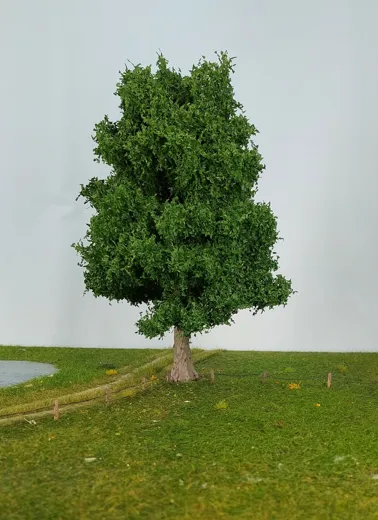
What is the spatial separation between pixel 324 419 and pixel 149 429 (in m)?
7.74

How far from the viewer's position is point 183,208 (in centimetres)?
3042

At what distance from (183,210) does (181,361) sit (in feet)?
31.3

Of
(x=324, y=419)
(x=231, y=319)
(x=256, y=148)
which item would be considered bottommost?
(x=324, y=419)

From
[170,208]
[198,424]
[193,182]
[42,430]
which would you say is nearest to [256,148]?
[193,182]

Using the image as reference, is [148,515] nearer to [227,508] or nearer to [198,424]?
[227,508]

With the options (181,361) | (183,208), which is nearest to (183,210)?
(183,208)

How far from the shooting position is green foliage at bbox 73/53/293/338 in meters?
30.6

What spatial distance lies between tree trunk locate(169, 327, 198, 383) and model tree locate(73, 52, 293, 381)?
0.06 meters

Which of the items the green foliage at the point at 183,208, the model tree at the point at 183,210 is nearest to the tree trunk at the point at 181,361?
the model tree at the point at 183,210

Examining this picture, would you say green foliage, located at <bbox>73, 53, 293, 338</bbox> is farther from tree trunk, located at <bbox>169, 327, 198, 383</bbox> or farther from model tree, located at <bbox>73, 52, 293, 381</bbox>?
tree trunk, located at <bbox>169, 327, 198, 383</bbox>

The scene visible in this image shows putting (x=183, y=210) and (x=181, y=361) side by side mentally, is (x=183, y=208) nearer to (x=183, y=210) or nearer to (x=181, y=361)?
(x=183, y=210)

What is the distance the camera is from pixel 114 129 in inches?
1353

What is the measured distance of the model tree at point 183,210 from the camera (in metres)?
30.6

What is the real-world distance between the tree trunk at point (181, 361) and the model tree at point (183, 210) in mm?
60
